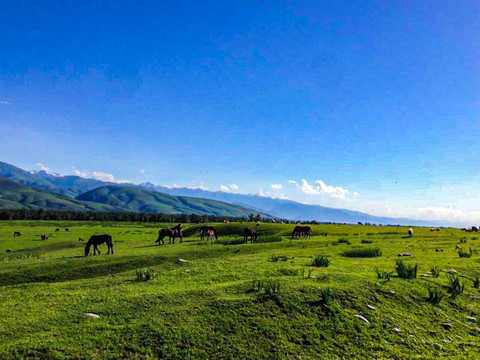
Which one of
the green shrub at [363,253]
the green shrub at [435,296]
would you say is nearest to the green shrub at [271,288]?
the green shrub at [435,296]

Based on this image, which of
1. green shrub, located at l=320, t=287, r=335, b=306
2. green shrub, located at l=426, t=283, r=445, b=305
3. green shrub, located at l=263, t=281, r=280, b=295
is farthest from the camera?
green shrub, located at l=426, t=283, r=445, b=305

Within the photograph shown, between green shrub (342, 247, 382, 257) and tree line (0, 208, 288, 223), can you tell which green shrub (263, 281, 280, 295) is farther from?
tree line (0, 208, 288, 223)

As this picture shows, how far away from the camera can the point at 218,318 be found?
31.4 feet

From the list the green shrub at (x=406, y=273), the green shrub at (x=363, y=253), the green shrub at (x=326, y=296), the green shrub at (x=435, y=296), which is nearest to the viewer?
the green shrub at (x=326, y=296)

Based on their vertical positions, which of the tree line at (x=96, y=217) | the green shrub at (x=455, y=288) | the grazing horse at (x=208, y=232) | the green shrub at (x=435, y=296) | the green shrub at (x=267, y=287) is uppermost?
the green shrub at (x=455, y=288)

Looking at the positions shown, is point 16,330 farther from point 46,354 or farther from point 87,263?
point 87,263

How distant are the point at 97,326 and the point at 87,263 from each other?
50.6 ft

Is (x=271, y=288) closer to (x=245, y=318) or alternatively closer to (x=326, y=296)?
(x=326, y=296)

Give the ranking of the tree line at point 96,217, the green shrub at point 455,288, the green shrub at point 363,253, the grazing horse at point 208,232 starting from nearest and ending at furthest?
the green shrub at point 455,288
the green shrub at point 363,253
the grazing horse at point 208,232
the tree line at point 96,217

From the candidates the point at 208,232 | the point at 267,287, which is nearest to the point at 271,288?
the point at 267,287

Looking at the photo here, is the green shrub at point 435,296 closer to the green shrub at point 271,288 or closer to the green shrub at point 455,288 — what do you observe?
the green shrub at point 455,288

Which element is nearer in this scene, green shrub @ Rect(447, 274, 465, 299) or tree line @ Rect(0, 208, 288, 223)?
green shrub @ Rect(447, 274, 465, 299)

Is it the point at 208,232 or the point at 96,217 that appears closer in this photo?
the point at 208,232

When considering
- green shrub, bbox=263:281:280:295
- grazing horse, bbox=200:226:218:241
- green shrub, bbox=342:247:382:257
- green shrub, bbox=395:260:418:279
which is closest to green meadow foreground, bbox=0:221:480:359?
green shrub, bbox=263:281:280:295
